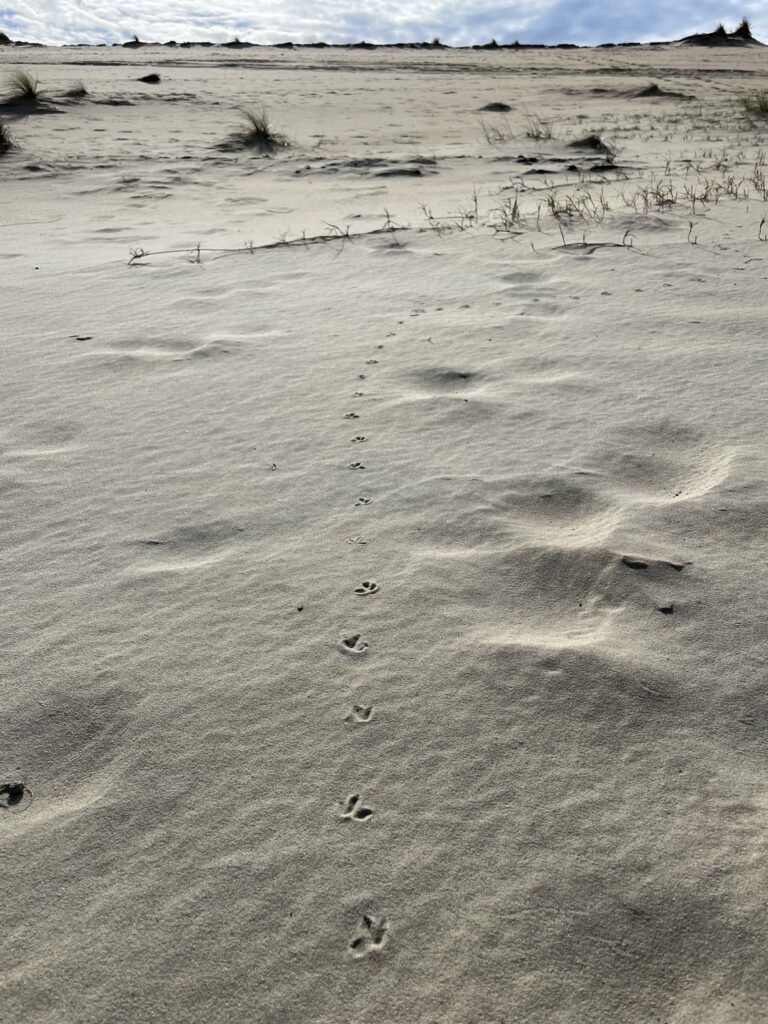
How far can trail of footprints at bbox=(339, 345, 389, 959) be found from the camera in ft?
3.45

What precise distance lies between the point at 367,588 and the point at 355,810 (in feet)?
1.75

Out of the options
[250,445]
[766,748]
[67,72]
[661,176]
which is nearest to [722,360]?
[250,445]

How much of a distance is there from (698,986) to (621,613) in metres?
0.70

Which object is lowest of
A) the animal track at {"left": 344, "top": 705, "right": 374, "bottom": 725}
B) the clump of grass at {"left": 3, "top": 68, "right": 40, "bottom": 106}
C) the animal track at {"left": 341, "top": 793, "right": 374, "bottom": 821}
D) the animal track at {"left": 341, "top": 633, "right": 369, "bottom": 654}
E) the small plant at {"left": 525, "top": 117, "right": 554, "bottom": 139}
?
the animal track at {"left": 341, "top": 793, "right": 374, "bottom": 821}

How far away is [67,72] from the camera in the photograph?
12547mm

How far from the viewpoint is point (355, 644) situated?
1536 mm

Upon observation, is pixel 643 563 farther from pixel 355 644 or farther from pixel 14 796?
pixel 14 796

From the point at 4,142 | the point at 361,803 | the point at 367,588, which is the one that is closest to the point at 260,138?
the point at 4,142

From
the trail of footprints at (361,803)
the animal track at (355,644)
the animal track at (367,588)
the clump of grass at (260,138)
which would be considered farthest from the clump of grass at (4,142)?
the animal track at (355,644)

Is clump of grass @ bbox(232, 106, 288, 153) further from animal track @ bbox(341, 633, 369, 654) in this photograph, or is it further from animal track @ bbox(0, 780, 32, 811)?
animal track @ bbox(0, 780, 32, 811)

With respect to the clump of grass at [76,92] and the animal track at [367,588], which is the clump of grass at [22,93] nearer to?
the clump of grass at [76,92]

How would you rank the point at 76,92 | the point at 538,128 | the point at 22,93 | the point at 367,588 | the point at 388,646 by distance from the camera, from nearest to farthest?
the point at 388,646
the point at 367,588
the point at 538,128
the point at 22,93
the point at 76,92

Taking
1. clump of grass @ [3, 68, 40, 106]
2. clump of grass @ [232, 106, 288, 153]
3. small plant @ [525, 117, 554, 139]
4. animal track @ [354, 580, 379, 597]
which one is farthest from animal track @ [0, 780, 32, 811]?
clump of grass @ [3, 68, 40, 106]

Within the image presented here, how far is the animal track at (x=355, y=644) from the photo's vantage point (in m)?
1.52
